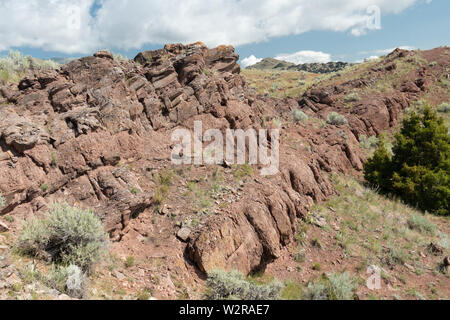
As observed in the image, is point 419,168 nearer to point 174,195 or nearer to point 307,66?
point 174,195

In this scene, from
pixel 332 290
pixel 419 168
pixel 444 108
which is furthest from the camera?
pixel 444 108

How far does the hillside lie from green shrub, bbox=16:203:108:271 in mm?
306

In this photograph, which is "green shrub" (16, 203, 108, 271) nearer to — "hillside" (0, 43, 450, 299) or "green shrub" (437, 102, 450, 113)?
"hillside" (0, 43, 450, 299)

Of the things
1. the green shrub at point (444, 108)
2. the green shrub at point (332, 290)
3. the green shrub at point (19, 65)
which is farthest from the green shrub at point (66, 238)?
the green shrub at point (444, 108)

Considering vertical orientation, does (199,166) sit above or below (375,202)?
above

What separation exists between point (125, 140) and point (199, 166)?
284 centimetres

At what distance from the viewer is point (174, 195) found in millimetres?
8438

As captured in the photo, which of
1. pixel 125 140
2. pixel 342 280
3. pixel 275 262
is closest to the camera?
pixel 342 280

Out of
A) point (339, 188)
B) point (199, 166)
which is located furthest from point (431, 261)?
point (199, 166)

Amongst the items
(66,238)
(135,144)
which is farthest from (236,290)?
(135,144)

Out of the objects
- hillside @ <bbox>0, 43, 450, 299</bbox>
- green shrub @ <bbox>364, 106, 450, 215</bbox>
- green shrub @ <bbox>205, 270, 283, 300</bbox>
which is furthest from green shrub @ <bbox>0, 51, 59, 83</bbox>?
green shrub @ <bbox>364, 106, 450, 215</bbox>

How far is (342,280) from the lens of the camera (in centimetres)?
666

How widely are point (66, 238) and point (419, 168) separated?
53.1 feet
